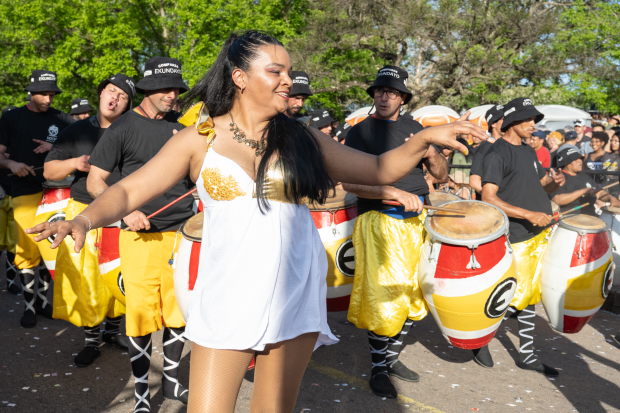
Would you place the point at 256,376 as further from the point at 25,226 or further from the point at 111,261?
the point at 25,226

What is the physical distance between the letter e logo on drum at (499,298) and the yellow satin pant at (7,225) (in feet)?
16.1

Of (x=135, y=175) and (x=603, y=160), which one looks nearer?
(x=135, y=175)

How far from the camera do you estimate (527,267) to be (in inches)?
179

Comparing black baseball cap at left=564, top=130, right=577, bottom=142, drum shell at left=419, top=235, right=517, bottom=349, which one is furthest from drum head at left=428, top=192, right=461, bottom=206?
black baseball cap at left=564, top=130, right=577, bottom=142

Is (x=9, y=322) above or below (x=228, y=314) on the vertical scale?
below

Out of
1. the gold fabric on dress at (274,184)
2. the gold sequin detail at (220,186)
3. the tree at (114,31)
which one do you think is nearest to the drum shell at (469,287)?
the gold fabric on dress at (274,184)

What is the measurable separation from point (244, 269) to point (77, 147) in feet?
10.1

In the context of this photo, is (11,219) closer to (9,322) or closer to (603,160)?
(9,322)

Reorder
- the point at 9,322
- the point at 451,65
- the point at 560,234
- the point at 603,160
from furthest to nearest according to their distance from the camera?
the point at 451,65 < the point at 603,160 < the point at 9,322 < the point at 560,234

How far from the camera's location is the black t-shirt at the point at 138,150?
362cm

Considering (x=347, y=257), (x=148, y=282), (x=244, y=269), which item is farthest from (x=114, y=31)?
(x=244, y=269)

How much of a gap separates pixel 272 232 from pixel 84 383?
2.82m

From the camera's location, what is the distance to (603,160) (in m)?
8.98

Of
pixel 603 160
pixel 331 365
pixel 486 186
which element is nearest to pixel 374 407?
pixel 331 365
